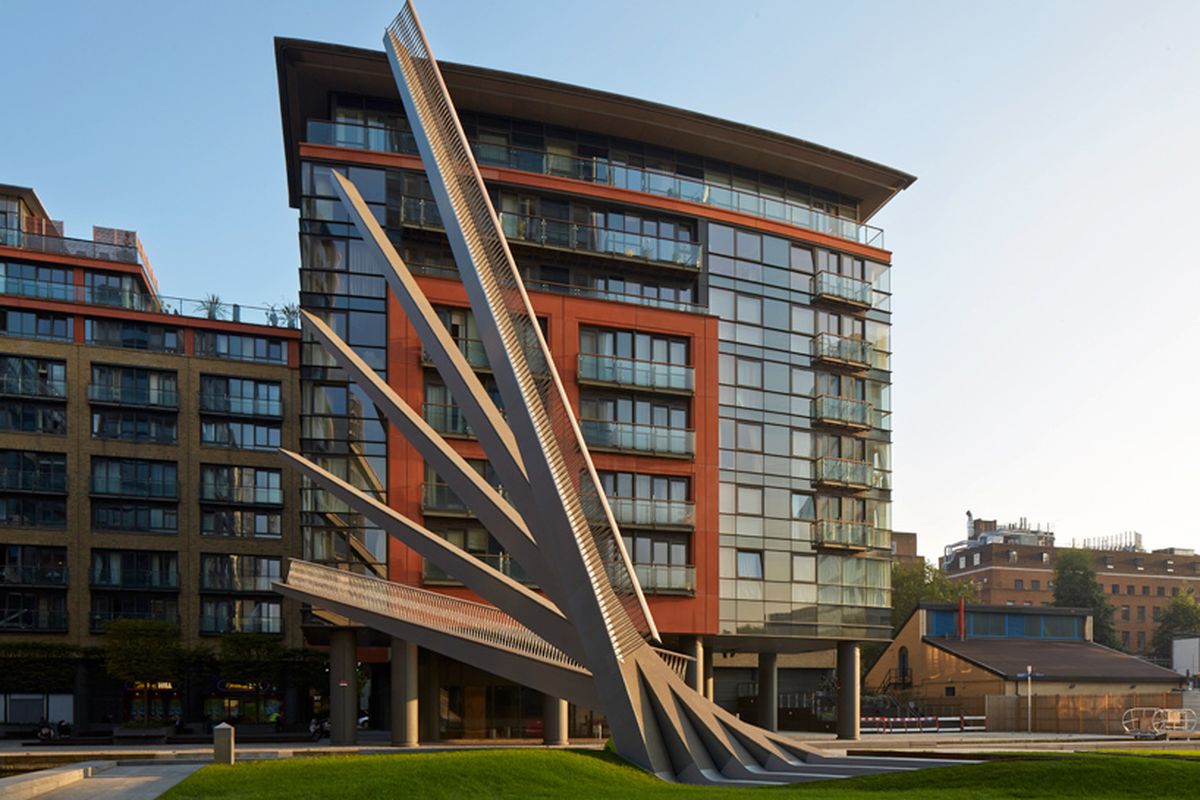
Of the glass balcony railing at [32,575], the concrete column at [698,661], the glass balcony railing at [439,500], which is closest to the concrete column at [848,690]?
the concrete column at [698,661]

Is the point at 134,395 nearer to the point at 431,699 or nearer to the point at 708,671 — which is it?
the point at 431,699

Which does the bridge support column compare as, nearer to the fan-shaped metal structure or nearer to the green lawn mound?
the fan-shaped metal structure

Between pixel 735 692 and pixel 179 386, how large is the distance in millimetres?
40029

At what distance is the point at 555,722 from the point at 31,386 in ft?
145

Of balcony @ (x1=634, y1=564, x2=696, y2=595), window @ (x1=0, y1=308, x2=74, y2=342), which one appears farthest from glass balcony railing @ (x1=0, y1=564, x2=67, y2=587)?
balcony @ (x1=634, y1=564, x2=696, y2=595)

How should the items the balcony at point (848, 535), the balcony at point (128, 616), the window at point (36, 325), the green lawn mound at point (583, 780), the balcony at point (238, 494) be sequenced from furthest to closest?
the balcony at point (238, 494) < the window at point (36, 325) < the balcony at point (128, 616) < the balcony at point (848, 535) < the green lawn mound at point (583, 780)

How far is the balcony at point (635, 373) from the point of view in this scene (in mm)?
42781

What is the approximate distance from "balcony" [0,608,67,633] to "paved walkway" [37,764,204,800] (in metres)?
41.3

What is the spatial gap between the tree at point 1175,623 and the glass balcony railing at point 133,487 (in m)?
98.0

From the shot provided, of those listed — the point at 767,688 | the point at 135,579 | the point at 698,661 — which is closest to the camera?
the point at 698,661

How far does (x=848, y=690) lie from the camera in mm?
48219

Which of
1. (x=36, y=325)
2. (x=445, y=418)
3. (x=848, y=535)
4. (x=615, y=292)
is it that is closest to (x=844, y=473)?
(x=848, y=535)

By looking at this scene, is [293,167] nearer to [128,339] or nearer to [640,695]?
[128,339]

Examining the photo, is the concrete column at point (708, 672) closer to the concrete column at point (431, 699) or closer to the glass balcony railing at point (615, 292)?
the concrete column at point (431, 699)
